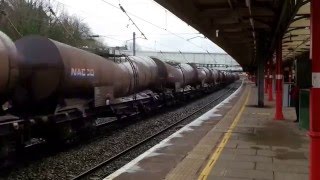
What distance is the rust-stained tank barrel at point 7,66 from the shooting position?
8.98 meters

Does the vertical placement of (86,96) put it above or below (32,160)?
above

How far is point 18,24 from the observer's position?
37.9m

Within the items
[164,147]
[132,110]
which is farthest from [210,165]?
[132,110]

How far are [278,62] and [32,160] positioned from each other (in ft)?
42.7

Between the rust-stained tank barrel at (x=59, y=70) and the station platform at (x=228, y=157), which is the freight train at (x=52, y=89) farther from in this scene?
the station platform at (x=228, y=157)

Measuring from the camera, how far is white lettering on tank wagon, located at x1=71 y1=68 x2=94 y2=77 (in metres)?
12.0

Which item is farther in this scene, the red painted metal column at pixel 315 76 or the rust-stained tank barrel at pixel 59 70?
the rust-stained tank barrel at pixel 59 70

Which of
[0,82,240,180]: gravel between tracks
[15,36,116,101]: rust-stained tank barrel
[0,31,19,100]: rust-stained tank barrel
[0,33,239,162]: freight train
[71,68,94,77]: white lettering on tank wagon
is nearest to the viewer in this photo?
[0,31,19,100]: rust-stained tank barrel

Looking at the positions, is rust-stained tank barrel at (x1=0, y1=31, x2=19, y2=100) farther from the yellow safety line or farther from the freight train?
the yellow safety line

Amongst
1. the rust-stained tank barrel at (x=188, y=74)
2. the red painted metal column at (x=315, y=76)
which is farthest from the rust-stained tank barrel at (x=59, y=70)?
the rust-stained tank barrel at (x=188, y=74)

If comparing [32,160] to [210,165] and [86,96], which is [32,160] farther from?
[210,165]

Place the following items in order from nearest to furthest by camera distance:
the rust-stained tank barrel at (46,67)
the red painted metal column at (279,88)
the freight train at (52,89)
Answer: the freight train at (52,89), the rust-stained tank barrel at (46,67), the red painted metal column at (279,88)

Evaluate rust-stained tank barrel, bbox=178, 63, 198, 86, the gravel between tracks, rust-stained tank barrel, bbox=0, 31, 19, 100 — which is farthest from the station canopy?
rust-stained tank barrel, bbox=178, 63, 198, 86

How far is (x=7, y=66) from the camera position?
30.1 feet
